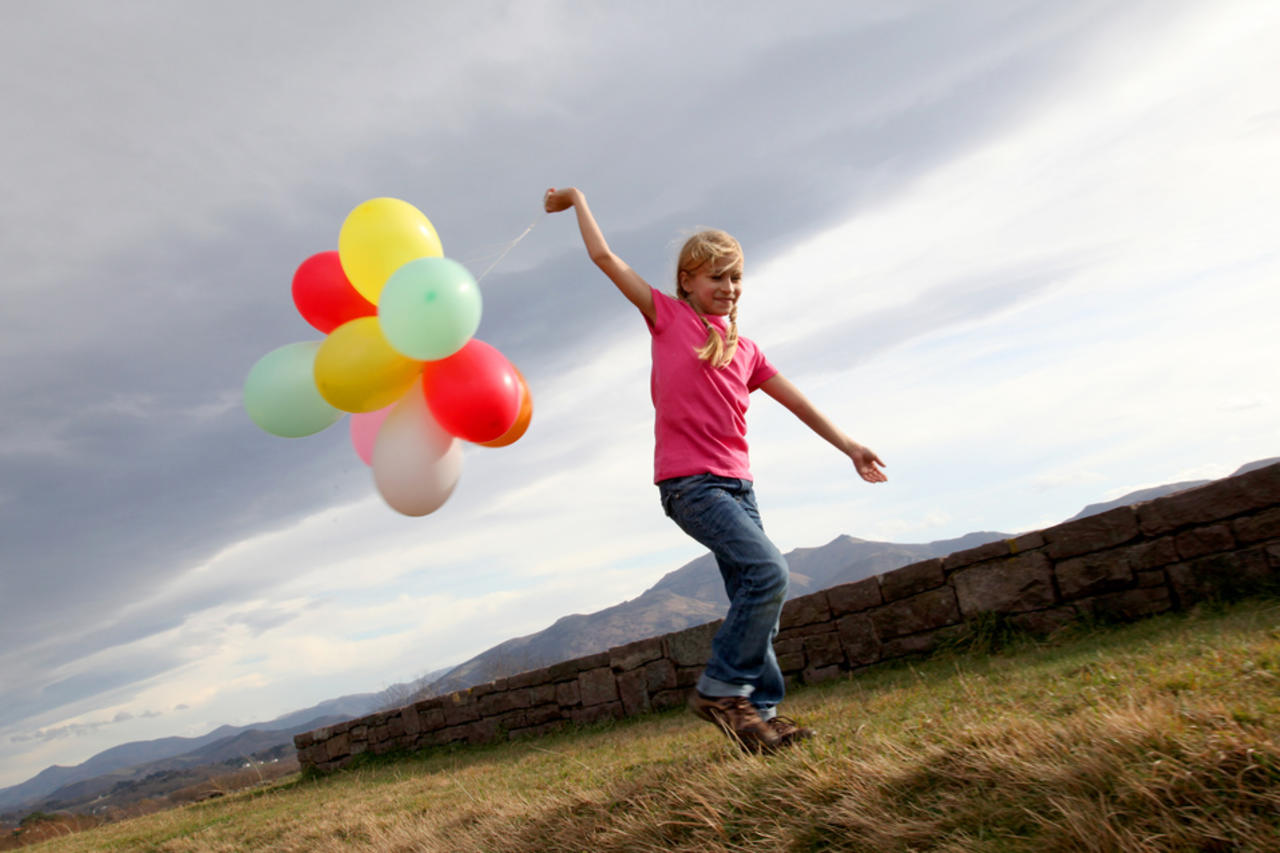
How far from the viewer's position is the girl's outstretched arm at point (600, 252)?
117 inches

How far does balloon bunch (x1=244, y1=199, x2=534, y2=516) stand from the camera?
2.78 meters

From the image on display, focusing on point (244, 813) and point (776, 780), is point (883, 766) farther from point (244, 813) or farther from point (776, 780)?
point (244, 813)

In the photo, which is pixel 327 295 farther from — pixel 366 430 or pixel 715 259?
pixel 715 259

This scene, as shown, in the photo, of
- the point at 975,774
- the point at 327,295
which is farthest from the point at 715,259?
the point at 975,774

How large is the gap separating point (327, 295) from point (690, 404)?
1552mm

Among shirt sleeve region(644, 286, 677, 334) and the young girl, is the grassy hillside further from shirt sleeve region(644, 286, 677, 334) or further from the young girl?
shirt sleeve region(644, 286, 677, 334)

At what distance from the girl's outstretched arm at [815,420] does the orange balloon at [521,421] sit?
100cm

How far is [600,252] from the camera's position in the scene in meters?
2.97

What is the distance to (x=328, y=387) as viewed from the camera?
2.88m

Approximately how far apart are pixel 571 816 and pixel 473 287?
6.46ft

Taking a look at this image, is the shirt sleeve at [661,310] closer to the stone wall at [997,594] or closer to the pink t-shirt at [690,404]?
the pink t-shirt at [690,404]

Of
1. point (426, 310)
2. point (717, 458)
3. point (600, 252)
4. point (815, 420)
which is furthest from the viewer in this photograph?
point (815, 420)

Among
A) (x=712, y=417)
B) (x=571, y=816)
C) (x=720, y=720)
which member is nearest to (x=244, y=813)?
(x=571, y=816)

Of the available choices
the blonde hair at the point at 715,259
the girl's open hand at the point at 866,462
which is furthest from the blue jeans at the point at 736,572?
the girl's open hand at the point at 866,462
